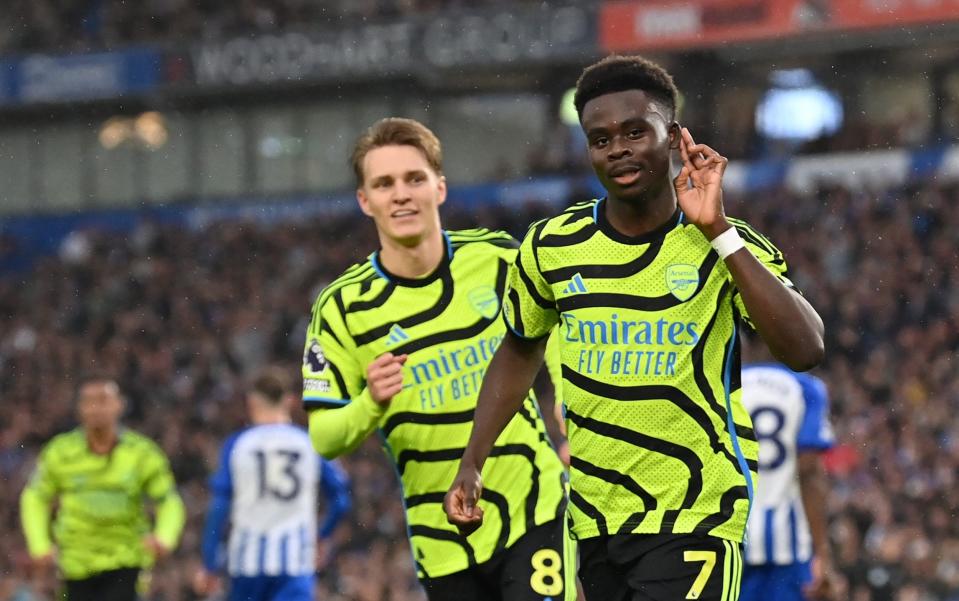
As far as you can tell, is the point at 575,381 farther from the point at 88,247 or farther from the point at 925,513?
the point at 88,247

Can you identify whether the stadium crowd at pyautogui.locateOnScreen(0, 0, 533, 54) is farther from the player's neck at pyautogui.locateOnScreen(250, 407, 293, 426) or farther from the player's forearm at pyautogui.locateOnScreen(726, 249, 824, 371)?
the player's forearm at pyautogui.locateOnScreen(726, 249, 824, 371)

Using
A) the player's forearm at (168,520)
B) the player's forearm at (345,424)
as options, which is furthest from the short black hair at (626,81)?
the player's forearm at (168,520)

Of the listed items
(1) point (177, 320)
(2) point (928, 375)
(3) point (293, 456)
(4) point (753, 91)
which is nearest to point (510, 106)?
(4) point (753, 91)

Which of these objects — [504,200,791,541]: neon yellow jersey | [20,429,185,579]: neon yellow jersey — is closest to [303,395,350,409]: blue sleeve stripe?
[504,200,791,541]: neon yellow jersey

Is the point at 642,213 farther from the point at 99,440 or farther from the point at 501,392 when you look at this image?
the point at 99,440

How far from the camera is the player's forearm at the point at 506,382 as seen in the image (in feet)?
15.1

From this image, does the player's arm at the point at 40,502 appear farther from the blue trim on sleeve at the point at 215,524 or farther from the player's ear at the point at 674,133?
the player's ear at the point at 674,133

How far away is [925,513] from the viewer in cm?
1484

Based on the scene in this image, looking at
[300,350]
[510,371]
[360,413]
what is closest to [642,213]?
[510,371]

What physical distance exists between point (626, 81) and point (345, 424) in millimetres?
1529

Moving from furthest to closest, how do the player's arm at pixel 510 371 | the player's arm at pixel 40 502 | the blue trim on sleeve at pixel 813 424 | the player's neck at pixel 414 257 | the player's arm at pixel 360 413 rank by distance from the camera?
the player's arm at pixel 40 502, the blue trim on sleeve at pixel 813 424, the player's neck at pixel 414 257, the player's arm at pixel 360 413, the player's arm at pixel 510 371

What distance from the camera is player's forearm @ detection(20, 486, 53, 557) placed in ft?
33.1

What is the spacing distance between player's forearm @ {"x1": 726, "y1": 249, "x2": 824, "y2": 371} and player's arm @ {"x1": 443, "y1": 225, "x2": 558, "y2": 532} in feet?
2.31

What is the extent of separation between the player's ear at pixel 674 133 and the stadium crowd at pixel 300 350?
7967mm
